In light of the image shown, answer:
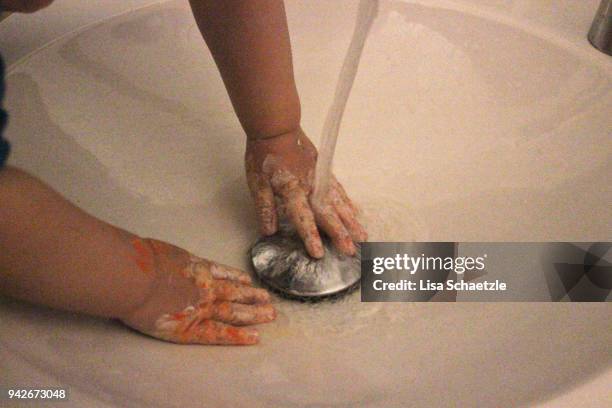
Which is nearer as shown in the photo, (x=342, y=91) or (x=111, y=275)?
(x=111, y=275)

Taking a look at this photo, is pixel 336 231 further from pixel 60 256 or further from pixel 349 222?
pixel 60 256

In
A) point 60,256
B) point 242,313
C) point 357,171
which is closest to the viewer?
point 60,256

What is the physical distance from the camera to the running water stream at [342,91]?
1.32 ft

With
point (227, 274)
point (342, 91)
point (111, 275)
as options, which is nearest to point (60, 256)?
point (111, 275)

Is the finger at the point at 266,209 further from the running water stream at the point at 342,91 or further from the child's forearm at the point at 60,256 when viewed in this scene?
the child's forearm at the point at 60,256

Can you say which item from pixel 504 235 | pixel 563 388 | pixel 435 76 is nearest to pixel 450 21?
pixel 435 76

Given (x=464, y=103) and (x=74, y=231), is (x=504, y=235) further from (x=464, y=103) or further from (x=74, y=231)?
(x=74, y=231)

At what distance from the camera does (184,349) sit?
368mm

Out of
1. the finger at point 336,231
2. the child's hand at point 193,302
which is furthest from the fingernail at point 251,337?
the finger at point 336,231

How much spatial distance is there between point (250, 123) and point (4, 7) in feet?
0.65

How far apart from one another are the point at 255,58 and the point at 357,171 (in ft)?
0.53

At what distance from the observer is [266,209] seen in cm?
48

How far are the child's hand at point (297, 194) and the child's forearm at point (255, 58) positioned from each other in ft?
0.05

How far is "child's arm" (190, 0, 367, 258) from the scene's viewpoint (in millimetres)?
443
